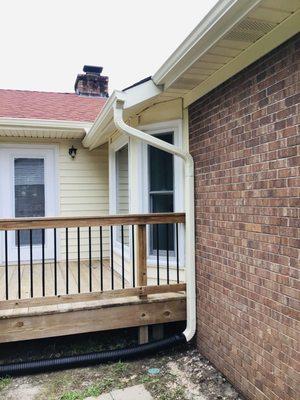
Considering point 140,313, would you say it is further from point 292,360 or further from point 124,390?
point 292,360

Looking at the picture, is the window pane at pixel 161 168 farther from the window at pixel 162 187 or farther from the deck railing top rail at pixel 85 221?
the deck railing top rail at pixel 85 221

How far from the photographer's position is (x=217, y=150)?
3.41m

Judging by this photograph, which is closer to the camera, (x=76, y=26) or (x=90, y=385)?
(x=90, y=385)

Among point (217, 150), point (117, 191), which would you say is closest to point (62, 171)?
point (117, 191)

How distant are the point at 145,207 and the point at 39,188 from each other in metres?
2.65

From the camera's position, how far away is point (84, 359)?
356cm

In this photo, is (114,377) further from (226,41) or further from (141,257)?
(226,41)

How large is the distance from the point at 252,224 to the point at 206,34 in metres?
1.44

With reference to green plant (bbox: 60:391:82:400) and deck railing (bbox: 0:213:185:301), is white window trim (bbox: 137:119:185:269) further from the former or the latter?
green plant (bbox: 60:391:82:400)

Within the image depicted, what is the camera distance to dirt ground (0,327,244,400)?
10.2ft

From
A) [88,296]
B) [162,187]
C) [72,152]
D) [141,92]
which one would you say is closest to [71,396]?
[88,296]

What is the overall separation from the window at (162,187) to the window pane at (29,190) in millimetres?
2593

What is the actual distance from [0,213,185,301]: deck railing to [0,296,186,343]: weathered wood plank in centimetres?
16

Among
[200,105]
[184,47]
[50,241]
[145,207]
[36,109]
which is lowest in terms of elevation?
[50,241]
